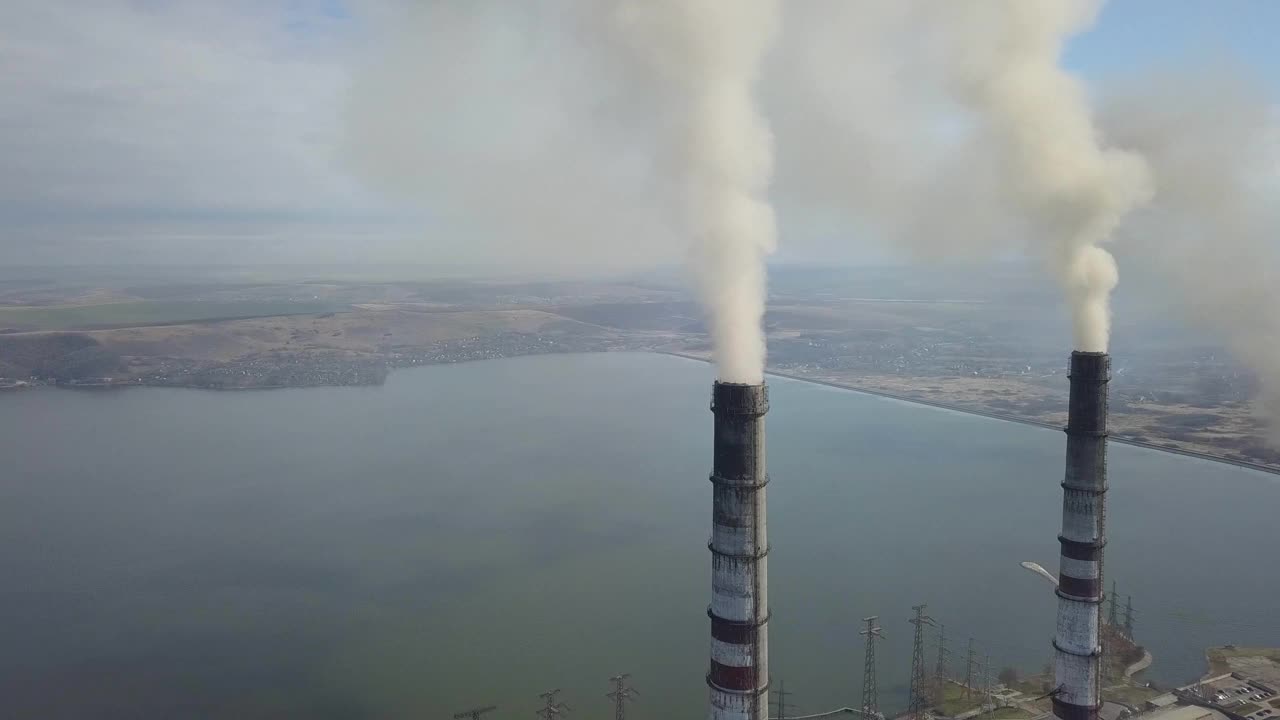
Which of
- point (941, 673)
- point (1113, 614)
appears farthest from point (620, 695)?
point (1113, 614)

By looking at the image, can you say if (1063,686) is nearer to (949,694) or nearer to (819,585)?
(949,694)

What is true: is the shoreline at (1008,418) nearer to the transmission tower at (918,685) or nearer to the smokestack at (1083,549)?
the transmission tower at (918,685)

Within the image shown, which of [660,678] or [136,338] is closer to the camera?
[660,678]

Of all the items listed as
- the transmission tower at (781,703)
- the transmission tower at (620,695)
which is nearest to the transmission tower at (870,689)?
the transmission tower at (781,703)

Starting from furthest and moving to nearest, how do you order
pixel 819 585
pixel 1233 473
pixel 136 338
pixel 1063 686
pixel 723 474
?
1. pixel 136 338
2. pixel 1233 473
3. pixel 819 585
4. pixel 1063 686
5. pixel 723 474

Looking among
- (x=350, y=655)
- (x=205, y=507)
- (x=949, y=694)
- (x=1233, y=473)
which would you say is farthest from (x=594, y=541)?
(x=1233, y=473)

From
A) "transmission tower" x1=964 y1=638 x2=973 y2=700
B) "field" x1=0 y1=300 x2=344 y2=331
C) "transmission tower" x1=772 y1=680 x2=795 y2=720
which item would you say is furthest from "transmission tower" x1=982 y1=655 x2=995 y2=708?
"field" x1=0 y1=300 x2=344 y2=331
